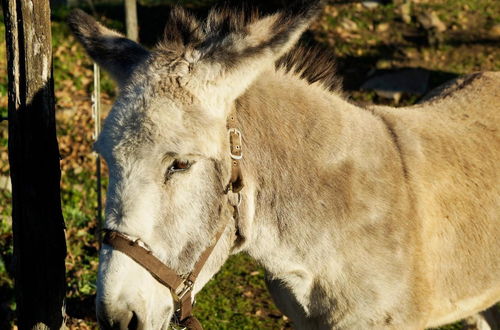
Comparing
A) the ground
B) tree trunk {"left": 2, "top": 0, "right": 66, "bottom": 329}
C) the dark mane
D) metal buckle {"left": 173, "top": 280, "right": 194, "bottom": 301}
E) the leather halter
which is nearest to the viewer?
the leather halter

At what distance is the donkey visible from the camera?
2.61m

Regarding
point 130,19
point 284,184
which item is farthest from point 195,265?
point 130,19

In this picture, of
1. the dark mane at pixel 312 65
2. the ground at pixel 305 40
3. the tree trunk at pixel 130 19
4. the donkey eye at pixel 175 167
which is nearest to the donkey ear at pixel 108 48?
the donkey eye at pixel 175 167

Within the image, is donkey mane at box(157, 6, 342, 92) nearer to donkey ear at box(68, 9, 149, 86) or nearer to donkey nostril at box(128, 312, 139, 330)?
donkey ear at box(68, 9, 149, 86)

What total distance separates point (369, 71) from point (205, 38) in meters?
7.74

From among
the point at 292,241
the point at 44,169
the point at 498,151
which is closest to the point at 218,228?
the point at 292,241

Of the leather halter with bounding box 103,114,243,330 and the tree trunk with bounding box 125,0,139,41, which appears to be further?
the tree trunk with bounding box 125,0,139,41

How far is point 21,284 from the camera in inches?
134

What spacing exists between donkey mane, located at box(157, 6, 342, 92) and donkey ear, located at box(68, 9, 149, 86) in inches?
5.8

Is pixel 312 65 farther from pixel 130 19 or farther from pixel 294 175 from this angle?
pixel 130 19

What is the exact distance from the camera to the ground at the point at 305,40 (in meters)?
5.64

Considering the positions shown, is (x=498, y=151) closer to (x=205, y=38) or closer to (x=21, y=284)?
(x=205, y=38)

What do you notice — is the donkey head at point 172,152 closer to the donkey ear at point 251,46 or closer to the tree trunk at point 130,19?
the donkey ear at point 251,46

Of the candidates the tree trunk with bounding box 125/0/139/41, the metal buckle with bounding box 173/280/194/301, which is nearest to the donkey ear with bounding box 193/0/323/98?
the metal buckle with bounding box 173/280/194/301
